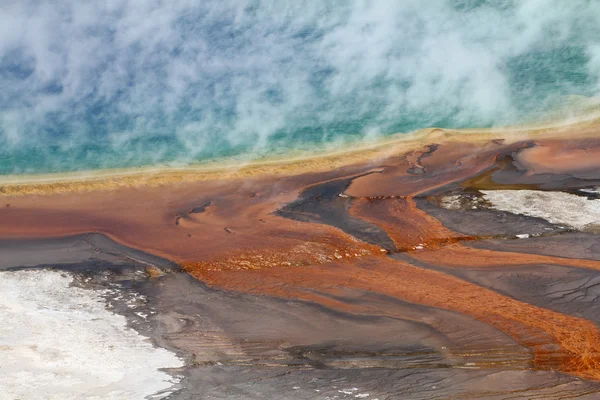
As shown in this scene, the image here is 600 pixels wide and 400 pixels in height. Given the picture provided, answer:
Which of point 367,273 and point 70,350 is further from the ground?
A: point 367,273

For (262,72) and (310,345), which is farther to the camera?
(262,72)

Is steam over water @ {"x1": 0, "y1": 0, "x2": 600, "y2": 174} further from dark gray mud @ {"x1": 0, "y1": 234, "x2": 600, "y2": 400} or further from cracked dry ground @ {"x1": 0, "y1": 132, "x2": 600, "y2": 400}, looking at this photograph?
dark gray mud @ {"x1": 0, "y1": 234, "x2": 600, "y2": 400}

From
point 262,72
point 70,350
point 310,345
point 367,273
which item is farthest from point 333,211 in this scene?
point 262,72

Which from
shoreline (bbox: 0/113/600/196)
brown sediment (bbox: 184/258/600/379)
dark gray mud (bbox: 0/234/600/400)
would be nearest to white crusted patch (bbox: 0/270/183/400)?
dark gray mud (bbox: 0/234/600/400)

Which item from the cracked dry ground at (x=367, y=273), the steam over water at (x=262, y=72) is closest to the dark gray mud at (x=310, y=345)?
the cracked dry ground at (x=367, y=273)

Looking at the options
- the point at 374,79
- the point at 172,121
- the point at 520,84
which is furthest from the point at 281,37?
the point at 520,84

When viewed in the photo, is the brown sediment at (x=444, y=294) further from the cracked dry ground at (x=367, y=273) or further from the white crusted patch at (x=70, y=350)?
the white crusted patch at (x=70, y=350)

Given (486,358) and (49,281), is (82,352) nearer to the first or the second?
(49,281)

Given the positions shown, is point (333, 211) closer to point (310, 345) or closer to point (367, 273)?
point (367, 273)
